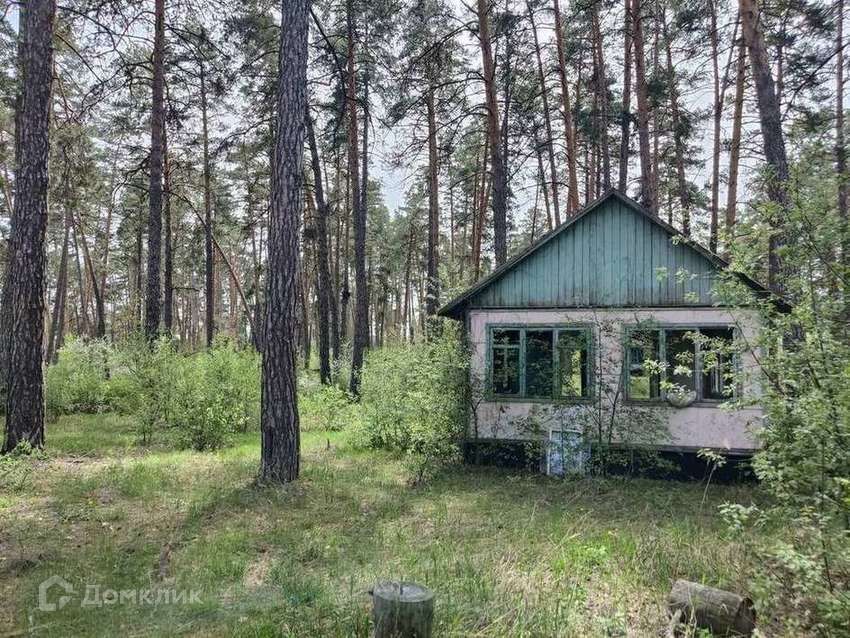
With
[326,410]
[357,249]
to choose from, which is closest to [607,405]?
[326,410]

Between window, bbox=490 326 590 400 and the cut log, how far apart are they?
19.2ft

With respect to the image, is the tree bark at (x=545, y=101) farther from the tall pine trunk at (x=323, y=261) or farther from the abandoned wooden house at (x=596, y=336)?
the tall pine trunk at (x=323, y=261)

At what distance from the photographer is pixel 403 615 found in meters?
3.00

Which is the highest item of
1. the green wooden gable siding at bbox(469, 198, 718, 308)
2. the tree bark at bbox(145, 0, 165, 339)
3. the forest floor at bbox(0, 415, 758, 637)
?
the tree bark at bbox(145, 0, 165, 339)

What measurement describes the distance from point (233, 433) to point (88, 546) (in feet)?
20.1

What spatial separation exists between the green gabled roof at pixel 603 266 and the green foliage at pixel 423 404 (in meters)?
1.12

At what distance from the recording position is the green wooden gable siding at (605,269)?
30.9 ft

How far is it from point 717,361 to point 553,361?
4495 millimetres

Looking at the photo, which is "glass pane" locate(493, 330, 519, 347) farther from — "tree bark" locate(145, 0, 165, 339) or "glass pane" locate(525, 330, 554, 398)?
"tree bark" locate(145, 0, 165, 339)

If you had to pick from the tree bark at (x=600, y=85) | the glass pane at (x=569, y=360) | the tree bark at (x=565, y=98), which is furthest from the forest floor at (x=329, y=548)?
the tree bark at (x=600, y=85)

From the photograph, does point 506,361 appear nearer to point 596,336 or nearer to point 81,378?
point 596,336

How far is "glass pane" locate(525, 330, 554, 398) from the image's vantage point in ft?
32.9

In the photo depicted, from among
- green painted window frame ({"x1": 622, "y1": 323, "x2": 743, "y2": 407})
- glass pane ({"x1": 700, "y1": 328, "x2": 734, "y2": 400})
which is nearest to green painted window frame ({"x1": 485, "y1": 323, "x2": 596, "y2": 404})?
green painted window frame ({"x1": 622, "y1": 323, "x2": 743, "y2": 407})

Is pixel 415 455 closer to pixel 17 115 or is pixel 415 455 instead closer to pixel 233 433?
pixel 233 433
